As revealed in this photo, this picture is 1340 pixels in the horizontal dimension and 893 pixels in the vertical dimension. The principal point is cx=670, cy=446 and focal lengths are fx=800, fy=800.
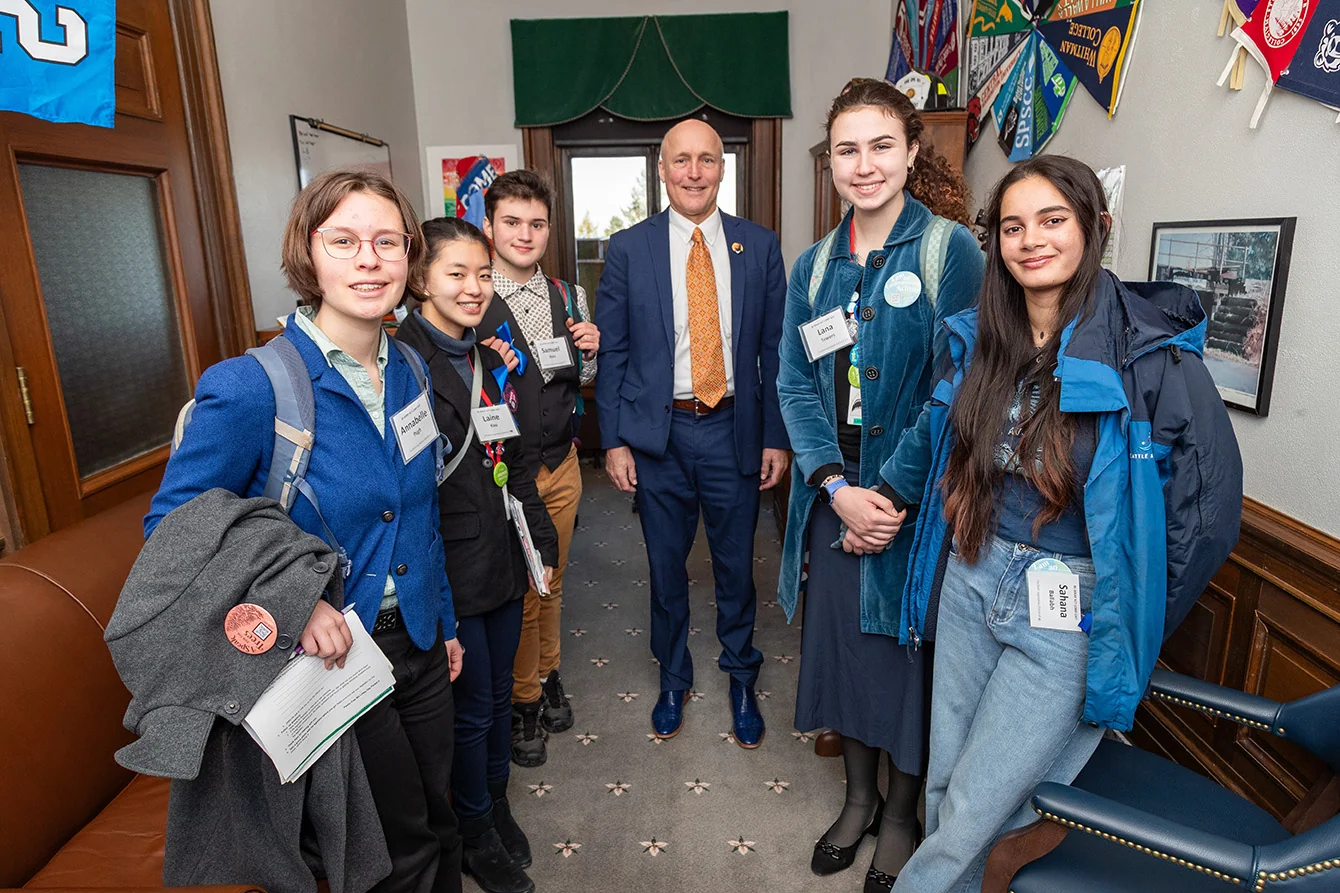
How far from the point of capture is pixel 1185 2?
1.84 m

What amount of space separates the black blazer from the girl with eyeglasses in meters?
0.19

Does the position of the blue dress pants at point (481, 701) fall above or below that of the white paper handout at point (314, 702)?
below

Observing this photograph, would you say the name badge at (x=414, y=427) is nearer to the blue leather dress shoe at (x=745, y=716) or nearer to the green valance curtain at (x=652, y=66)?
the blue leather dress shoe at (x=745, y=716)

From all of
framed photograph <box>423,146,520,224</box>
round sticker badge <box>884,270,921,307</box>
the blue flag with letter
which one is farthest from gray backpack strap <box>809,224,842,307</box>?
framed photograph <box>423,146,520,224</box>

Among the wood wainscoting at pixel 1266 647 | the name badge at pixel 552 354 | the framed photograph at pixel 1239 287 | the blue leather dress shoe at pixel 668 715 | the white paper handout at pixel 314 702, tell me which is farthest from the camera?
the blue leather dress shoe at pixel 668 715

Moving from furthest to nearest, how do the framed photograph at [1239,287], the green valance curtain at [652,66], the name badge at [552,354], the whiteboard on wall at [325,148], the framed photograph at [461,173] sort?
the framed photograph at [461,173]
the green valance curtain at [652,66]
the whiteboard on wall at [325,148]
the name badge at [552,354]
the framed photograph at [1239,287]

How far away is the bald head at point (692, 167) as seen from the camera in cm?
220

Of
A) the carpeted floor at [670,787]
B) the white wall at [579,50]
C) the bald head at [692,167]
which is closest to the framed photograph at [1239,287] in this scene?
the bald head at [692,167]

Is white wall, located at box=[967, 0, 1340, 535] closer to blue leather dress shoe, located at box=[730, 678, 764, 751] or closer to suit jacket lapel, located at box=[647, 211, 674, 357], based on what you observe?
suit jacket lapel, located at box=[647, 211, 674, 357]

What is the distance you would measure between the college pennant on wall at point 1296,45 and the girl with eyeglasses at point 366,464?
5.37ft

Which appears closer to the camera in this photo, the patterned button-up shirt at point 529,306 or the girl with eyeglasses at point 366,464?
the girl with eyeglasses at point 366,464

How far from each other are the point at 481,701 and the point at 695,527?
897mm

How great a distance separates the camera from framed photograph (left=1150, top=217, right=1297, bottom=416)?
161 centimetres

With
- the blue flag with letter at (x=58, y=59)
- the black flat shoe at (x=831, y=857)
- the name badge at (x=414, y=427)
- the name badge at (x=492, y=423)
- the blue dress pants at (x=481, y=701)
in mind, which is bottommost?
the black flat shoe at (x=831, y=857)
